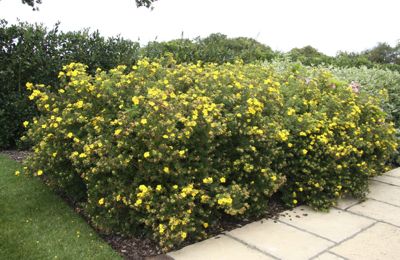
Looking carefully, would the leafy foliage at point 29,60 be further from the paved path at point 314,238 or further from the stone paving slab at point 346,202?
the stone paving slab at point 346,202

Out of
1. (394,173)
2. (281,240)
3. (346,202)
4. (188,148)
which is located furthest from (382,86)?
(188,148)

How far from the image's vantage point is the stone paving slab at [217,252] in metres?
2.81

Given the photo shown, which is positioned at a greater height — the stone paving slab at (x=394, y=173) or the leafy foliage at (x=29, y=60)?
the leafy foliage at (x=29, y=60)

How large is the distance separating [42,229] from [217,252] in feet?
5.77

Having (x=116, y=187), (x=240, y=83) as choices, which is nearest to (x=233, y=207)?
(x=116, y=187)

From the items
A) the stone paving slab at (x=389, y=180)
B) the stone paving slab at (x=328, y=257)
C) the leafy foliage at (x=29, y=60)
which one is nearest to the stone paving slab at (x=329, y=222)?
the stone paving slab at (x=328, y=257)

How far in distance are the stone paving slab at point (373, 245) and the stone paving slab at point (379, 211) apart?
0.84 feet

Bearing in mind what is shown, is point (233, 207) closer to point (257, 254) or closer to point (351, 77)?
point (257, 254)

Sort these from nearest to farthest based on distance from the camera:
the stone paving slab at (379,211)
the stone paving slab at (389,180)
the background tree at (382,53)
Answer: the stone paving slab at (379,211) < the stone paving slab at (389,180) < the background tree at (382,53)

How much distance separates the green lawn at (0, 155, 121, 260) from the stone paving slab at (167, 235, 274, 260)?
616mm

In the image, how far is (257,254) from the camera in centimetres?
287

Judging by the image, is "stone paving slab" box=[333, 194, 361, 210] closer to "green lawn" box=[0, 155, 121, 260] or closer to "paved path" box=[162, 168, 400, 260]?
"paved path" box=[162, 168, 400, 260]

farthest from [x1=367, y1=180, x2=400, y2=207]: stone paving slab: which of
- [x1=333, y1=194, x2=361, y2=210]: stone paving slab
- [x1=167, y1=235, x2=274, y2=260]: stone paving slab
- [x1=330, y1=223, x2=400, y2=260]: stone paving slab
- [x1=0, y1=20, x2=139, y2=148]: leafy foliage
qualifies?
[x1=0, y1=20, x2=139, y2=148]: leafy foliage

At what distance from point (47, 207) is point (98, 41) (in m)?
3.64
